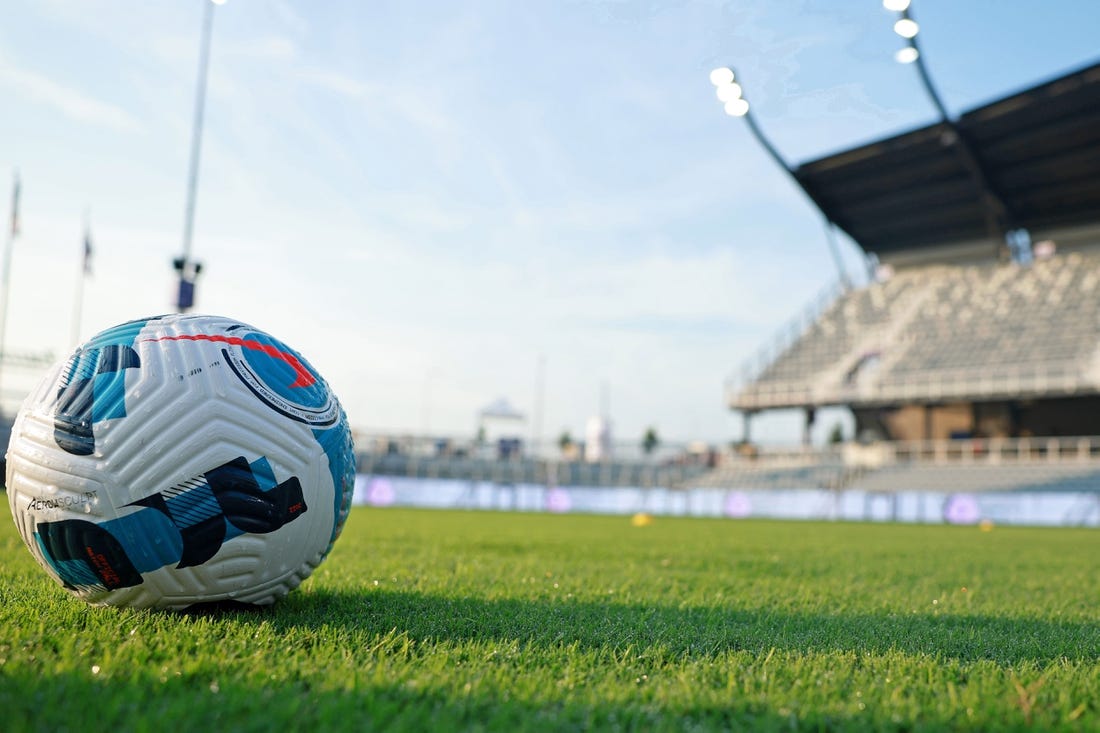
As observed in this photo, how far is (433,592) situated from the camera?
468 cm

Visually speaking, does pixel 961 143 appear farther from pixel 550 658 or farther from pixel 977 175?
pixel 550 658

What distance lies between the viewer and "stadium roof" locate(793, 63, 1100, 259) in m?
29.2

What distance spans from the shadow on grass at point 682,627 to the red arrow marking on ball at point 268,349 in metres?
1.00

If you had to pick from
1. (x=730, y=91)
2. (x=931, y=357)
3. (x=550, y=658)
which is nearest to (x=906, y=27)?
(x=730, y=91)

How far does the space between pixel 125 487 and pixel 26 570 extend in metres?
2.54

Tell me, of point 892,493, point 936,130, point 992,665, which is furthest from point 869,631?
point 936,130

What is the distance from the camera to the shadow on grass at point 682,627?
134 inches

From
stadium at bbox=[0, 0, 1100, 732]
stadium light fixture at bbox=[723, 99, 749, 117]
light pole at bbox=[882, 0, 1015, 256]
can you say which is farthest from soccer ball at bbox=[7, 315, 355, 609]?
stadium light fixture at bbox=[723, 99, 749, 117]

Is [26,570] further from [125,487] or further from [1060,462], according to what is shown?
[1060,462]

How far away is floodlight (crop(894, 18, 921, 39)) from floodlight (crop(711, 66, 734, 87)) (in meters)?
5.85

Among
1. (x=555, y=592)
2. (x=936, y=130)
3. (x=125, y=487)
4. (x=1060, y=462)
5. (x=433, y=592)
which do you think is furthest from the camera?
(x=936, y=130)

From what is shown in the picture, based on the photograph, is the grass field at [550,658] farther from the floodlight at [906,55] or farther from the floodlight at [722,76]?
the floodlight at [722,76]

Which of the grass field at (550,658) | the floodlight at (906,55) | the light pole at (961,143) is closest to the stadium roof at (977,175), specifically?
the light pole at (961,143)

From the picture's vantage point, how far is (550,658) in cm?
299
